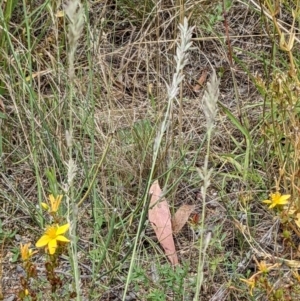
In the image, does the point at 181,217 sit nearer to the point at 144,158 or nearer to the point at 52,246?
the point at 144,158

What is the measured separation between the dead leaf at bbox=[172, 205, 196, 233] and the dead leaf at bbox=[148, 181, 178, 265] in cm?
3

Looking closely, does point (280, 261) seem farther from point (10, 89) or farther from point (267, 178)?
point (10, 89)

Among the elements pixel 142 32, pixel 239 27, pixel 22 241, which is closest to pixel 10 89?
pixel 22 241

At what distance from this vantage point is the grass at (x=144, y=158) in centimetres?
167

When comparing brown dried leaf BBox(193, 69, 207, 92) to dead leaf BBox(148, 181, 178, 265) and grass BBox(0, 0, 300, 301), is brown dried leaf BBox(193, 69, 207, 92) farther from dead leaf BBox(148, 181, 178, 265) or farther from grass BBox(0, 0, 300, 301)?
dead leaf BBox(148, 181, 178, 265)

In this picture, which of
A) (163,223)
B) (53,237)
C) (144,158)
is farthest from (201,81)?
(53,237)

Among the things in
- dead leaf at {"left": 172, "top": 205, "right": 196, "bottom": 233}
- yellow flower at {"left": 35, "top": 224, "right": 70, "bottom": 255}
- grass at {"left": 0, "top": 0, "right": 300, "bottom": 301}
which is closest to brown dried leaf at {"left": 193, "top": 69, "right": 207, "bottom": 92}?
grass at {"left": 0, "top": 0, "right": 300, "bottom": 301}

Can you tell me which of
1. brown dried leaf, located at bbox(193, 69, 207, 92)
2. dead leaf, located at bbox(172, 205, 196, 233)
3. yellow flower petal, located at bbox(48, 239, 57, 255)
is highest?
yellow flower petal, located at bbox(48, 239, 57, 255)

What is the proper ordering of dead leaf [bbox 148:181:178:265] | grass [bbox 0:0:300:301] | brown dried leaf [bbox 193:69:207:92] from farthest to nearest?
1. brown dried leaf [bbox 193:69:207:92]
2. dead leaf [bbox 148:181:178:265]
3. grass [bbox 0:0:300:301]

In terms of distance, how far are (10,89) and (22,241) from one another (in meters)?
0.48

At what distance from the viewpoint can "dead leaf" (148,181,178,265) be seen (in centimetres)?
188

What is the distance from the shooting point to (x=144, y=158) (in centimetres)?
201

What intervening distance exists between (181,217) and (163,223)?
0.07 m

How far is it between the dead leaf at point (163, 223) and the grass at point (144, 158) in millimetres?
28
